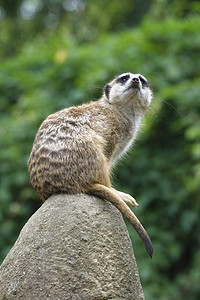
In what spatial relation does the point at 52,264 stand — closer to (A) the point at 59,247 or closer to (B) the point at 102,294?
(A) the point at 59,247

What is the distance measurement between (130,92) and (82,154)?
42.8 inches

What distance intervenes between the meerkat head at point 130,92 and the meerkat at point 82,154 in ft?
0.63

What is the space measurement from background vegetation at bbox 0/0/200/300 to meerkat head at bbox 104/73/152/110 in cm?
193

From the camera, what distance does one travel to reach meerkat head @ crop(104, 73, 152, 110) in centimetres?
504

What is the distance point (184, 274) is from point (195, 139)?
194 centimetres

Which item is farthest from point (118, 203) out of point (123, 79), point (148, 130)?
point (148, 130)

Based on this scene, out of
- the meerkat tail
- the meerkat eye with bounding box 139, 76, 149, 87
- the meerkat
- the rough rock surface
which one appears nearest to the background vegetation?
the meerkat eye with bounding box 139, 76, 149, 87

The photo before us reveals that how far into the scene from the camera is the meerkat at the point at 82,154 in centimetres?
414

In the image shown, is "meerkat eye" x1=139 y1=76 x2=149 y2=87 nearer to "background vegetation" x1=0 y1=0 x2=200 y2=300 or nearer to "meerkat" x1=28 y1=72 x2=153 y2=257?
"meerkat" x1=28 y1=72 x2=153 y2=257

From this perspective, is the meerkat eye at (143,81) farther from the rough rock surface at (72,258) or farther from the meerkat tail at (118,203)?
the rough rock surface at (72,258)

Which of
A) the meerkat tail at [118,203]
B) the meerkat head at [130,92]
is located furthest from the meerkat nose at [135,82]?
the meerkat tail at [118,203]

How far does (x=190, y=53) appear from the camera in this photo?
9.21m

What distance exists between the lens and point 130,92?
199 inches

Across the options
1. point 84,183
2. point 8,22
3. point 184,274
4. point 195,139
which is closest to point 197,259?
point 184,274
